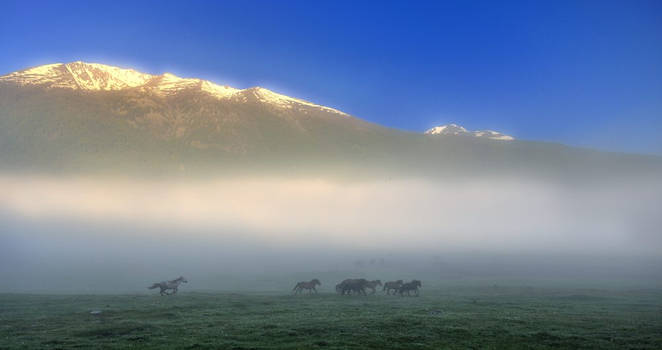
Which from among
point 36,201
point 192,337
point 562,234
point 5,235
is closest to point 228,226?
point 5,235

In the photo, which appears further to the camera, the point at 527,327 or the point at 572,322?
the point at 572,322

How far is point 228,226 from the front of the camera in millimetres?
166750

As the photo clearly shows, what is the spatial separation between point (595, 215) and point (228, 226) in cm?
14705

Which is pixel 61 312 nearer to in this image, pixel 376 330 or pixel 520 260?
pixel 376 330

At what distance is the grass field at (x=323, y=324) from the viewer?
19344 millimetres

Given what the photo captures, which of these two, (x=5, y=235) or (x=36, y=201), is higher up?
(x=36, y=201)

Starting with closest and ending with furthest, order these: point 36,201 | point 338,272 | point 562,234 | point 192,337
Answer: point 192,337
point 338,272
point 562,234
point 36,201

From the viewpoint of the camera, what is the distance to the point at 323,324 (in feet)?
75.3

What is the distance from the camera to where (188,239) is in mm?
140750

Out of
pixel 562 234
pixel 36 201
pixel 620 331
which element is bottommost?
pixel 620 331

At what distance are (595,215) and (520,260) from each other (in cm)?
11241

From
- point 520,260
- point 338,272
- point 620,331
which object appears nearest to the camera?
point 620,331

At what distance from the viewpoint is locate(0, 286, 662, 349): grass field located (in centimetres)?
1934

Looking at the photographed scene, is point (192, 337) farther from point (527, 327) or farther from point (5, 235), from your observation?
point (5, 235)
